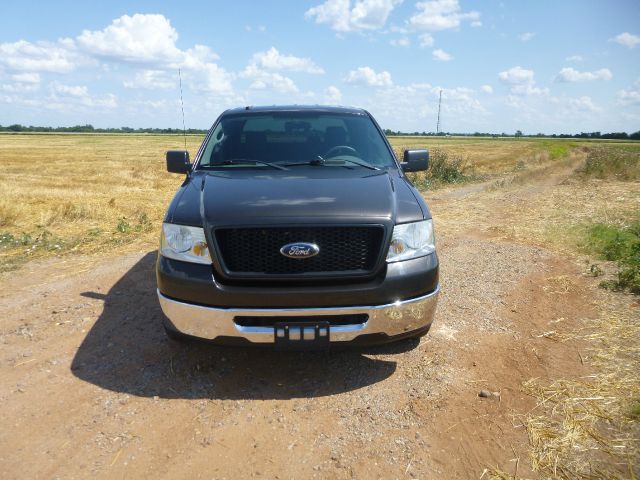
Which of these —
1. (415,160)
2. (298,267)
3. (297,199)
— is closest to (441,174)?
(415,160)

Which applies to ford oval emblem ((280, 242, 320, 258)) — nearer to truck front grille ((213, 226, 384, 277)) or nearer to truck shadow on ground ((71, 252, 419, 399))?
truck front grille ((213, 226, 384, 277))

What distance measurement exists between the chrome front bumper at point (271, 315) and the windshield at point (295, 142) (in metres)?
1.45

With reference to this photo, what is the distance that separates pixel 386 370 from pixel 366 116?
8.28 feet

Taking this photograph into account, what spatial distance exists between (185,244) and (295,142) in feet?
5.39

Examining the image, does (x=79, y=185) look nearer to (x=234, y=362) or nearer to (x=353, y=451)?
(x=234, y=362)

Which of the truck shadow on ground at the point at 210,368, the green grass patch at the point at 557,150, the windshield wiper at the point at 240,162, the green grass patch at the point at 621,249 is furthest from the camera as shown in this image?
the green grass patch at the point at 557,150

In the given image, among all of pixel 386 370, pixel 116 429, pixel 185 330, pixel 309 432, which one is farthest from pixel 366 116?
pixel 116 429

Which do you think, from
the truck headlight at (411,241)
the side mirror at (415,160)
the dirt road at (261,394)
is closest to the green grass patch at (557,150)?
the side mirror at (415,160)

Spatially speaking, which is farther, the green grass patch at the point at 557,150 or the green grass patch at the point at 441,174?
the green grass patch at the point at 557,150

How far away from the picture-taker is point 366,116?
457 cm

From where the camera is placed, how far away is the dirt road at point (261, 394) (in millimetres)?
2348

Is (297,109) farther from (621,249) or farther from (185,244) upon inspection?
(621,249)

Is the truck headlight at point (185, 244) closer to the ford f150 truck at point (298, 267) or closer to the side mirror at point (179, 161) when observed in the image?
the ford f150 truck at point (298, 267)

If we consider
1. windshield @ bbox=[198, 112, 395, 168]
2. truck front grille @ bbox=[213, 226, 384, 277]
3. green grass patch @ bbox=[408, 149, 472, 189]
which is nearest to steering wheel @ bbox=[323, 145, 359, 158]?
windshield @ bbox=[198, 112, 395, 168]
